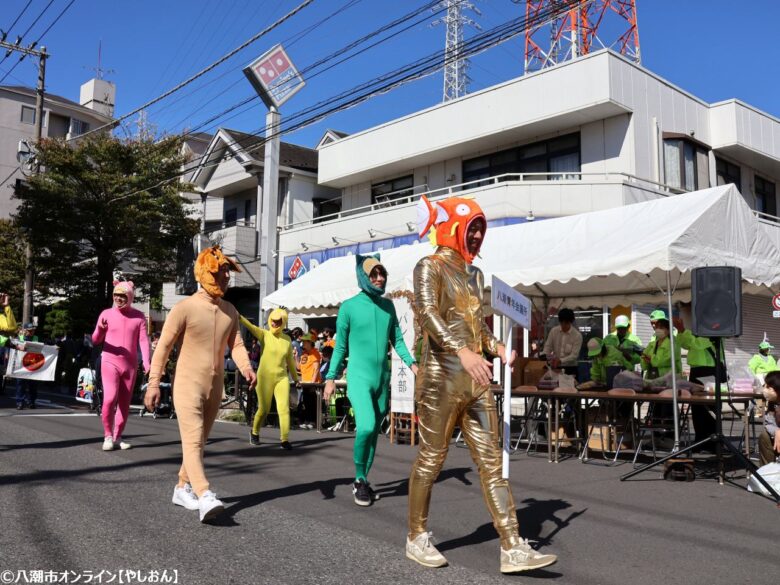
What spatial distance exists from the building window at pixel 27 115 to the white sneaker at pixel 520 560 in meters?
58.9

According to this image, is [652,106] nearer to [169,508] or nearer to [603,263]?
[603,263]

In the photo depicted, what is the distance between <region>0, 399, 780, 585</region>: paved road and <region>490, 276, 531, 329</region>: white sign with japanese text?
1.44m

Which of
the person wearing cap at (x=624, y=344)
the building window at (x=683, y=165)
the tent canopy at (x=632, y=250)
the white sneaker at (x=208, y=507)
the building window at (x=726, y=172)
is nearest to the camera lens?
the white sneaker at (x=208, y=507)

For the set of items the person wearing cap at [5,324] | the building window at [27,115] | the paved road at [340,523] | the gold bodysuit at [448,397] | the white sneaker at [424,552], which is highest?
the building window at [27,115]

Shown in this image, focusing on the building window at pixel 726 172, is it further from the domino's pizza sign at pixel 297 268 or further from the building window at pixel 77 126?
the building window at pixel 77 126

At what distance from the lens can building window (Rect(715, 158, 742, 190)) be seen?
69.7 feet

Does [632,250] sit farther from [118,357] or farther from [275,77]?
[275,77]

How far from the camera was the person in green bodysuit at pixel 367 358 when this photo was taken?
572 cm

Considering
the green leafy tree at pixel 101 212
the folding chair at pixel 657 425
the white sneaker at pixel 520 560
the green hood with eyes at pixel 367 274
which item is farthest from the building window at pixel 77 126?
the white sneaker at pixel 520 560

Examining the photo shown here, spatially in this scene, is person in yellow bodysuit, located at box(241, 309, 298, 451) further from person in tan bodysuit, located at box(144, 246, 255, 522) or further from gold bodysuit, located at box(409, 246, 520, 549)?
gold bodysuit, located at box(409, 246, 520, 549)

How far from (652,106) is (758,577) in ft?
56.8

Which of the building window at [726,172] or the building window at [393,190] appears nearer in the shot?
the building window at [726,172]

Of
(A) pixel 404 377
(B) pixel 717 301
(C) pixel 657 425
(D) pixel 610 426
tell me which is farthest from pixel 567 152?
(B) pixel 717 301

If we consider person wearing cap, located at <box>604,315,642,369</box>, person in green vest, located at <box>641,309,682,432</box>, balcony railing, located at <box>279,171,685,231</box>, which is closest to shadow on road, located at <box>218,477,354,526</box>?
person in green vest, located at <box>641,309,682,432</box>
